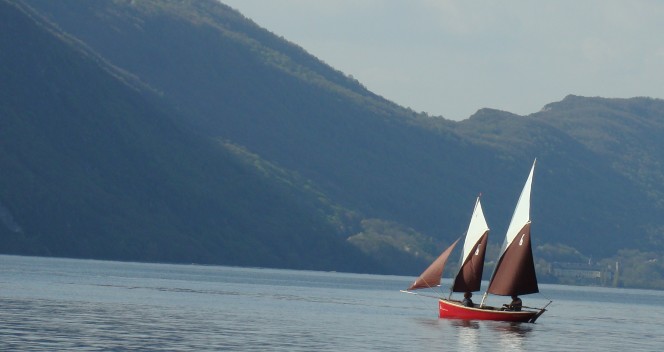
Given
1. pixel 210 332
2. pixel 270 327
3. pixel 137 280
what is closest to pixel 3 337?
pixel 210 332

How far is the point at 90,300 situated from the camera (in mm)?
122000

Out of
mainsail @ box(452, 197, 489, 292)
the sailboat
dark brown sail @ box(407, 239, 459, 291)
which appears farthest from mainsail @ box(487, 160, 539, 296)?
dark brown sail @ box(407, 239, 459, 291)

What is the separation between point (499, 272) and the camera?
4783 inches

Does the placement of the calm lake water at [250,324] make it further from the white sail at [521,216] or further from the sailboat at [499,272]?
the white sail at [521,216]

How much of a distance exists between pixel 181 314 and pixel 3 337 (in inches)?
1232

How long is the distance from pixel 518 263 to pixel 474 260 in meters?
4.16

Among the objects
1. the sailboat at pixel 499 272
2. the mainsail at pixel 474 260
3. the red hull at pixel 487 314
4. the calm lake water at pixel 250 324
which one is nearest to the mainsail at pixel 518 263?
the sailboat at pixel 499 272

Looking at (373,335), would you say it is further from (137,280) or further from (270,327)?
(137,280)

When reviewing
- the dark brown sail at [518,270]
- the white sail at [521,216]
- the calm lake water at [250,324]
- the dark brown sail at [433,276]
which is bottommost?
the calm lake water at [250,324]

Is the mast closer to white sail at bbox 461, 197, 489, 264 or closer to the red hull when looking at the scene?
the red hull

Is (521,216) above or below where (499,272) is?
above

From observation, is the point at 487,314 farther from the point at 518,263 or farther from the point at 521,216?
the point at 521,216

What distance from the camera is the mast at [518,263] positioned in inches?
4700

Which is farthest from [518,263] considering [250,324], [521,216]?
[250,324]
